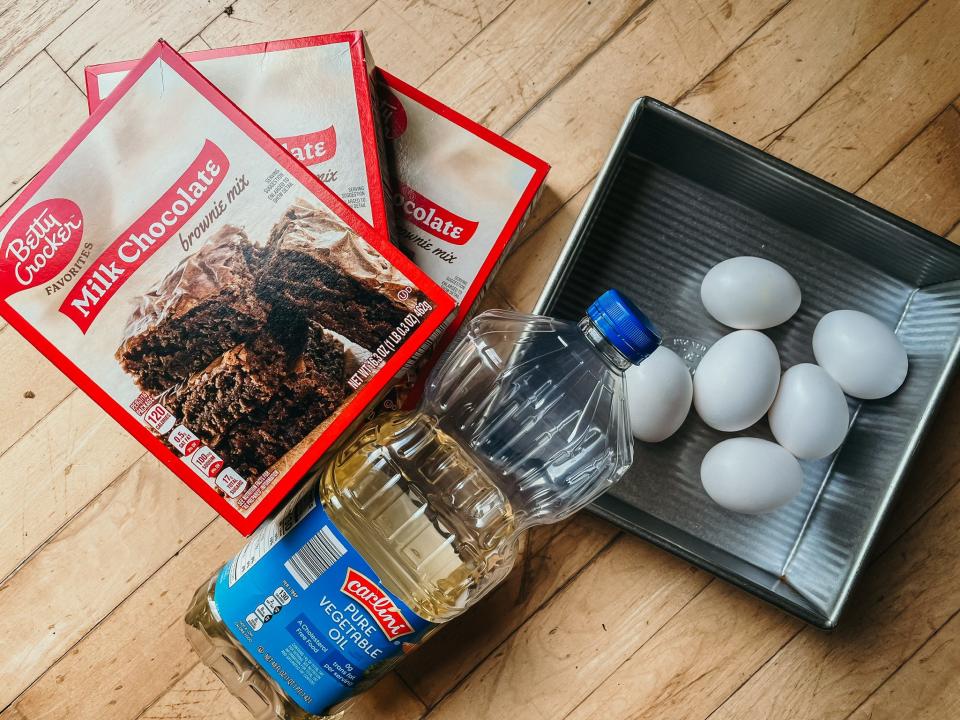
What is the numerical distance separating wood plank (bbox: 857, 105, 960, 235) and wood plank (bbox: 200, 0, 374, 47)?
545 mm

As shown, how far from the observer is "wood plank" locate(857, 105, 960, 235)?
2.29 feet

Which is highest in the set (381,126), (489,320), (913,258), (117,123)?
(117,123)

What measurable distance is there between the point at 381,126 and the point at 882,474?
557 millimetres

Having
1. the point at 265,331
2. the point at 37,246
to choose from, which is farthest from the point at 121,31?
the point at 265,331

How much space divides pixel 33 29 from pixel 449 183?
0.45 meters

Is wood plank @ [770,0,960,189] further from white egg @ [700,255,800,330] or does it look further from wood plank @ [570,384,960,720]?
wood plank @ [570,384,960,720]

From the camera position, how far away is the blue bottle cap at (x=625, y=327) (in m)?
0.50

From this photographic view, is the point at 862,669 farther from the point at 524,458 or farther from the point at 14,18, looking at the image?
the point at 14,18

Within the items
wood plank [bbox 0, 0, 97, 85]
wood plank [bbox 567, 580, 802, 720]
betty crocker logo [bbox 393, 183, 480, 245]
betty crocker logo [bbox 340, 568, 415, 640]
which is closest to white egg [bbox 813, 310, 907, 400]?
wood plank [bbox 567, 580, 802, 720]

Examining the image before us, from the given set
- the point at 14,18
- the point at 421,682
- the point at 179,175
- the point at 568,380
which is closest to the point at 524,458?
the point at 568,380

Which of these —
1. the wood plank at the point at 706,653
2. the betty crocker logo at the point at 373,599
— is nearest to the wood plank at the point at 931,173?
the wood plank at the point at 706,653

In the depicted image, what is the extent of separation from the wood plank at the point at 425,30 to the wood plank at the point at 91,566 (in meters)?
0.46

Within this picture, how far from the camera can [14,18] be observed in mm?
709

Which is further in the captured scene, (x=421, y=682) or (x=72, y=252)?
(x=421, y=682)
